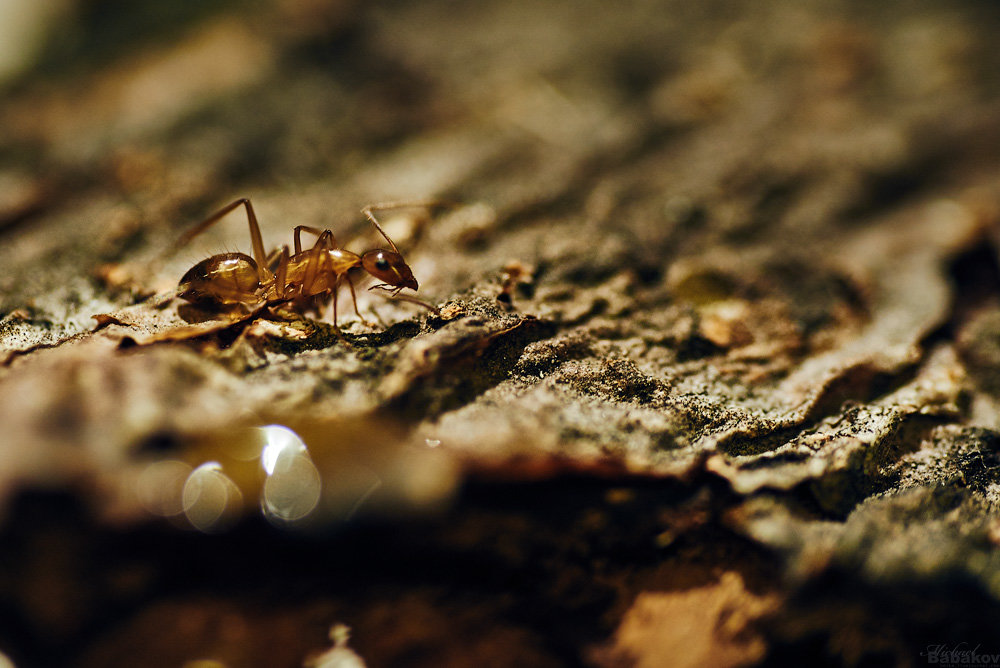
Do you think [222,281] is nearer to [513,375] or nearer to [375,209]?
[375,209]

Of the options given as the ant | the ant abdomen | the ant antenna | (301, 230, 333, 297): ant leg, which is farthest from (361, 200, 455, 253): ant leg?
the ant abdomen

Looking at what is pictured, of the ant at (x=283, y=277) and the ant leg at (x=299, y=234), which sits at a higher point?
the ant leg at (x=299, y=234)

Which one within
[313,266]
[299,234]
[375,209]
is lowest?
[313,266]

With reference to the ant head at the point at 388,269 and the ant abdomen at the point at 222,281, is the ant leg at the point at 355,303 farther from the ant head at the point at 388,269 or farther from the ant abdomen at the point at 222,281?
the ant abdomen at the point at 222,281

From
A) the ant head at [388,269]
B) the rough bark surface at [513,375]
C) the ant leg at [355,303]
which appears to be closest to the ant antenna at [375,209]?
the rough bark surface at [513,375]

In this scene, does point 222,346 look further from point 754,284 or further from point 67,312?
point 754,284

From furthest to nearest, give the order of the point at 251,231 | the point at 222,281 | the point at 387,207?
the point at 387,207 < the point at 251,231 < the point at 222,281

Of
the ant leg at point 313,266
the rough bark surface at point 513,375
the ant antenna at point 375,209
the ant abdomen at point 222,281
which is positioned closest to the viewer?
the rough bark surface at point 513,375

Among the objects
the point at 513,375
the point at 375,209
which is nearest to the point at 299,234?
the point at 375,209

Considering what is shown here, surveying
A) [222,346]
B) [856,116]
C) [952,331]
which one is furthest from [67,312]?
[856,116]
